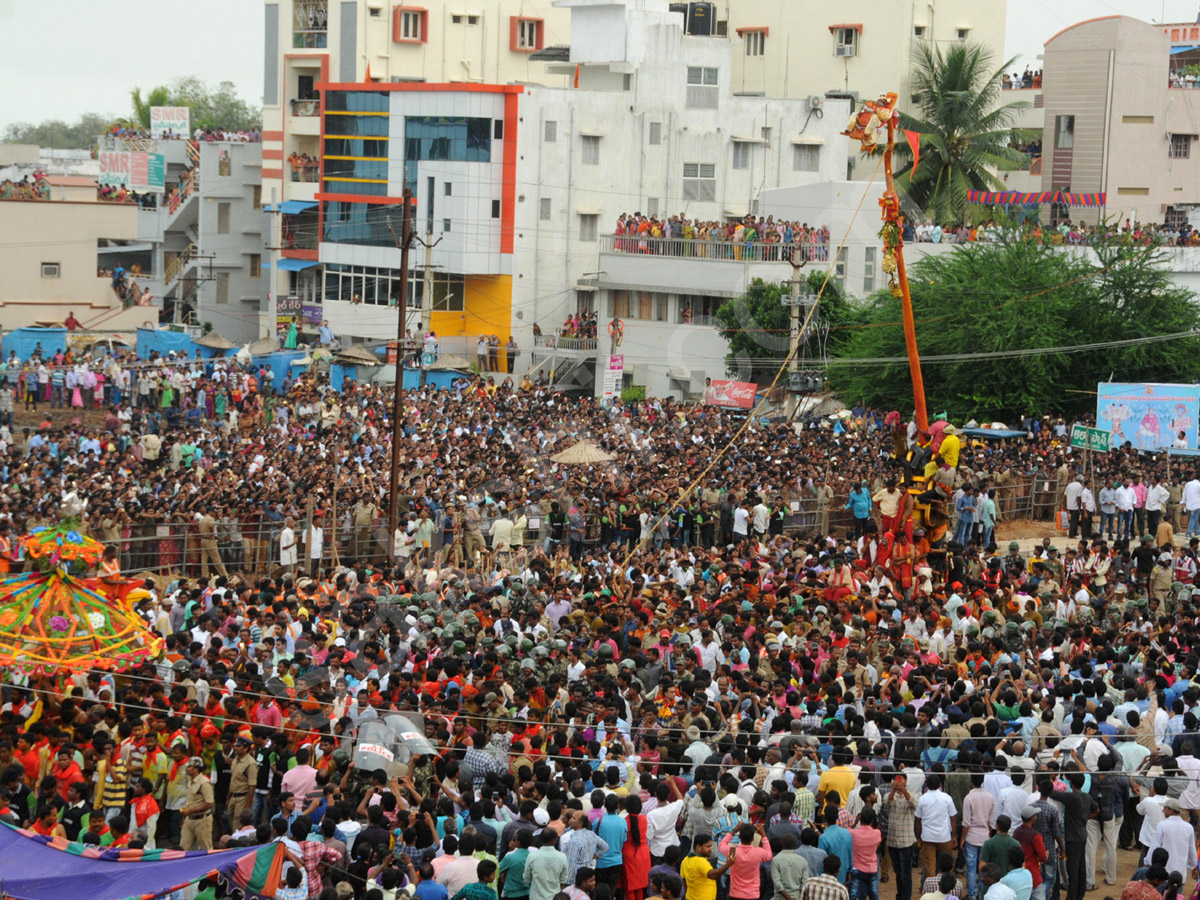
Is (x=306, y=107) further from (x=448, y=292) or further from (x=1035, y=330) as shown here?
(x=1035, y=330)

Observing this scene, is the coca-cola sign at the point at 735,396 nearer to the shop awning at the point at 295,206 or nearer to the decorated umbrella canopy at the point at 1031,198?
the decorated umbrella canopy at the point at 1031,198

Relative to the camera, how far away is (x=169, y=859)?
10289mm

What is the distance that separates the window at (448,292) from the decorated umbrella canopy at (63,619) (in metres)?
34.7

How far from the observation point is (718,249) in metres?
43.4

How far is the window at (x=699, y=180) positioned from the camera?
50.5m

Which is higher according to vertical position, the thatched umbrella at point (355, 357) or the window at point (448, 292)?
Result: the window at point (448, 292)

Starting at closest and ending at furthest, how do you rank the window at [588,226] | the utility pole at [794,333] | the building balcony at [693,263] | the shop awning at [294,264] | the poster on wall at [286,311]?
the utility pole at [794,333]
the building balcony at [693,263]
the window at [588,226]
the poster on wall at [286,311]
the shop awning at [294,264]

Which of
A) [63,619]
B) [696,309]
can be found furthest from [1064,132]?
[63,619]

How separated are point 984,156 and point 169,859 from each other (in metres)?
44.4

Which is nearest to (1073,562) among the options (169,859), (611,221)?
(169,859)

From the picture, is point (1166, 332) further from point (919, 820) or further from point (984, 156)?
point (919, 820)

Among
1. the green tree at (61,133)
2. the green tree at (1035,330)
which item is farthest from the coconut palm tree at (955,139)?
the green tree at (61,133)

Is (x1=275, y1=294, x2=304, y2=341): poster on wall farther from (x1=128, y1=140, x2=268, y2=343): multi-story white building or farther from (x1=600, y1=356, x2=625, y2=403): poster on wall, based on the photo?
(x1=600, y1=356, x2=625, y2=403): poster on wall

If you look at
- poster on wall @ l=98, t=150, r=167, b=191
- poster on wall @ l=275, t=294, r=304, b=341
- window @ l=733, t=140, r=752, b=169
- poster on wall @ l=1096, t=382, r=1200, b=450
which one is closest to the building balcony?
window @ l=733, t=140, r=752, b=169
